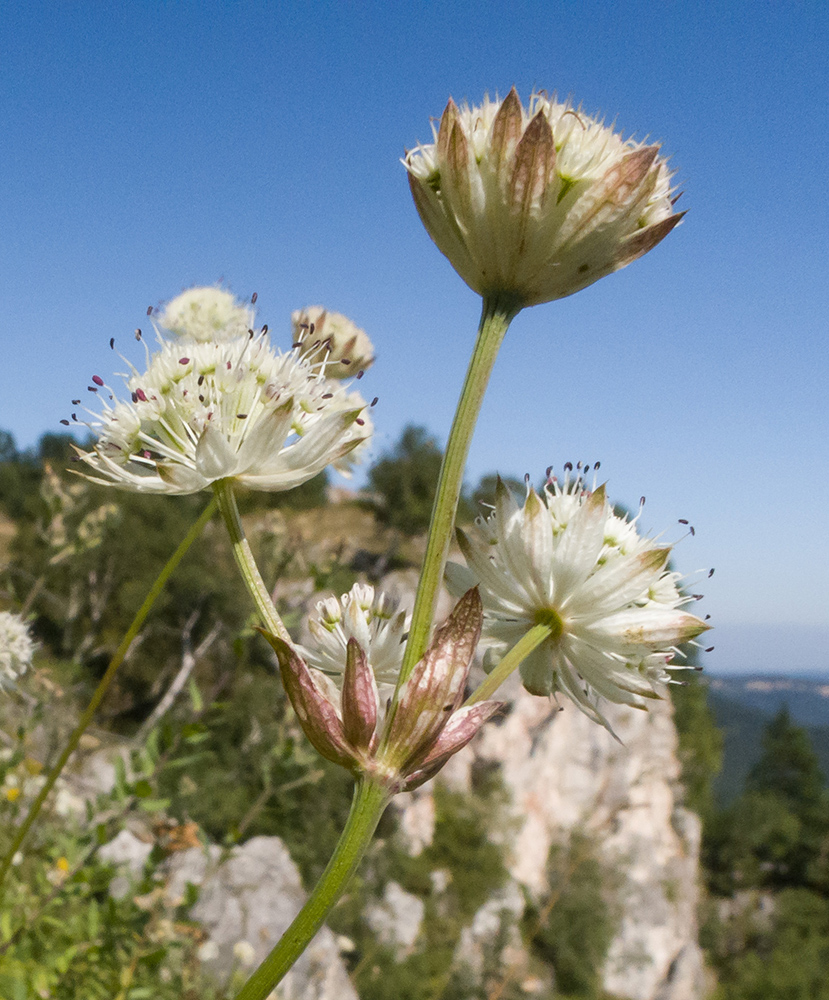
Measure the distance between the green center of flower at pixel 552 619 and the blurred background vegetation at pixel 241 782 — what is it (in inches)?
7.6

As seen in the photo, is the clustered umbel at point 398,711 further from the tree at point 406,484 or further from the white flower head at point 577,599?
the tree at point 406,484

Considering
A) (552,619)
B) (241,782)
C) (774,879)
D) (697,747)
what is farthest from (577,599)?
(774,879)

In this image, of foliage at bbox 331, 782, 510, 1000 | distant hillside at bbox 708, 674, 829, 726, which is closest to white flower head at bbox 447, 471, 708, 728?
foliage at bbox 331, 782, 510, 1000

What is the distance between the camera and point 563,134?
79 centimetres

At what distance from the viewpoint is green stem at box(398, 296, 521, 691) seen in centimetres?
72

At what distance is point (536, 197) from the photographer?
76cm

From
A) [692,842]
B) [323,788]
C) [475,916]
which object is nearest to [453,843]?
[475,916]

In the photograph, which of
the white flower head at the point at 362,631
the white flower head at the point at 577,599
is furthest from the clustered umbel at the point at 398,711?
the white flower head at the point at 577,599

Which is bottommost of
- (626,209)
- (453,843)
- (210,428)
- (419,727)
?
(453,843)

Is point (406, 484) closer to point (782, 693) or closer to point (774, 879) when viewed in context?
point (774, 879)

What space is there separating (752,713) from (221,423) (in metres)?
80.2

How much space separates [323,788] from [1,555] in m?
11.3

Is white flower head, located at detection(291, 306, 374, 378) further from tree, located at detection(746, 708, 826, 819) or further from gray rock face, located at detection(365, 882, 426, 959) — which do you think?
tree, located at detection(746, 708, 826, 819)

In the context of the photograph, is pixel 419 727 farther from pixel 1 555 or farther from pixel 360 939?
pixel 1 555
